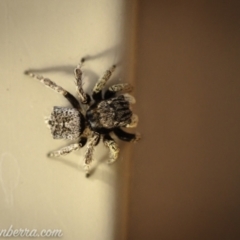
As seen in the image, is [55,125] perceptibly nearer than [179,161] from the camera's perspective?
Yes

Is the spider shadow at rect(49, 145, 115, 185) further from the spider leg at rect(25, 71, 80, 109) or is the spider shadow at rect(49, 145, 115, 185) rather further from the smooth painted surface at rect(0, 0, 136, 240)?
the spider leg at rect(25, 71, 80, 109)

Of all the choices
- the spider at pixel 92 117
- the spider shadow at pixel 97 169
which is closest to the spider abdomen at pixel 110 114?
the spider at pixel 92 117

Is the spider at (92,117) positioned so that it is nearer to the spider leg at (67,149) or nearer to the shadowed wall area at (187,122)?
the spider leg at (67,149)

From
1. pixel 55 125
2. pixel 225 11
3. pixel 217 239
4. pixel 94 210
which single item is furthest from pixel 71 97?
pixel 217 239

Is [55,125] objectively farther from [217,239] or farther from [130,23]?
[217,239]

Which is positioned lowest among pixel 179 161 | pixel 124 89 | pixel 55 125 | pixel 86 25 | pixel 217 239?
pixel 217 239

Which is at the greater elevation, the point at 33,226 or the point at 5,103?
the point at 5,103

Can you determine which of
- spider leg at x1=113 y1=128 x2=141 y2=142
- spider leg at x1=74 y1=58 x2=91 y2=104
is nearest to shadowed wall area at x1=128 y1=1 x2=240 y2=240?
spider leg at x1=113 y1=128 x2=141 y2=142

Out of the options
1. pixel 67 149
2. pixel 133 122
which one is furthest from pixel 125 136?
pixel 67 149
